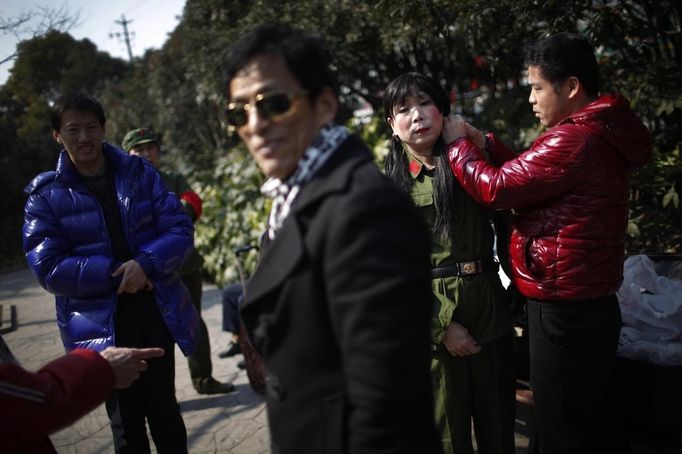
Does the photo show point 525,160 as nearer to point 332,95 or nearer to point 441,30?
point 332,95

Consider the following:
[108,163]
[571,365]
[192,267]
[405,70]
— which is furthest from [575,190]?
[405,70]

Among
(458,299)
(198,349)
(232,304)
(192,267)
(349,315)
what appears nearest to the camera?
(349,315)

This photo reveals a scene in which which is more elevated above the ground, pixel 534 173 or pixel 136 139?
pixel 136 139

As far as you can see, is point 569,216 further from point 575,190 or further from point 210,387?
point 210,387

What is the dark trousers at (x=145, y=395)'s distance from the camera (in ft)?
7.94

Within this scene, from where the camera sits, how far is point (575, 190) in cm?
196

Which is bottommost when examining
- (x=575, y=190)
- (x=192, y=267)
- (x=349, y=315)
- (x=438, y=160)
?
(x=192, y=267)

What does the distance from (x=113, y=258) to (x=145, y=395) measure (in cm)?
69

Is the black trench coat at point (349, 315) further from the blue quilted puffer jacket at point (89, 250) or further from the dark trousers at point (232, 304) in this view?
the dark trousers at point (232, 304)

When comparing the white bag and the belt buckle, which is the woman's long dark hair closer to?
the belt buckle

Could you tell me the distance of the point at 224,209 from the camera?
8.20 m

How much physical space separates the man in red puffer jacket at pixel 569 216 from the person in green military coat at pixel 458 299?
0.11m

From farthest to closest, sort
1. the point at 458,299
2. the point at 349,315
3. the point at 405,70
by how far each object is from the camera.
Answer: the point at 405,70 → the point at 458,299 → the point at 349,315

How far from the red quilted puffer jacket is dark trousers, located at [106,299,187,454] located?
1589 millimetres
